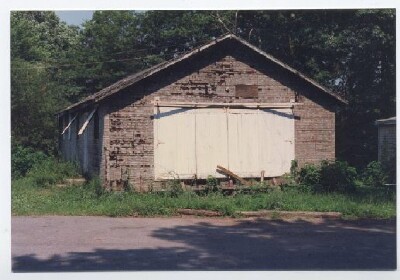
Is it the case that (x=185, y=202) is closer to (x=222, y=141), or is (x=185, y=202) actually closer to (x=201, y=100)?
(x=222, y=141)

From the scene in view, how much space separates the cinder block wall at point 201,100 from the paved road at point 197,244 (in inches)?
149

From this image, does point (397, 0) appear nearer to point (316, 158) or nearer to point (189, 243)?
point (189, 243)

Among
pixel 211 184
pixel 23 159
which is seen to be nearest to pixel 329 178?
pixel 211 184

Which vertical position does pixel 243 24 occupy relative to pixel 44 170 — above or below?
above

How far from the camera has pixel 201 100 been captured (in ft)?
56.9

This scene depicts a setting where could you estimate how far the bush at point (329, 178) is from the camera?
671 inches

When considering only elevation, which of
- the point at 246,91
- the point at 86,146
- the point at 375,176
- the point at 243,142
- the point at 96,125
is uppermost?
the point at 246,91

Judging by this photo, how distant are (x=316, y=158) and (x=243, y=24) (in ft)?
49.7

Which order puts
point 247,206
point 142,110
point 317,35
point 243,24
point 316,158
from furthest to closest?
1. point 243,24
2. point 317,35
3. point 316,158
4. point 142,110
5. point 247,206

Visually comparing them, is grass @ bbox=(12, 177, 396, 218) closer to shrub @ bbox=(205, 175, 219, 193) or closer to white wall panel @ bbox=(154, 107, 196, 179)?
shrub @ bbox=(205, 175, 219, 193)

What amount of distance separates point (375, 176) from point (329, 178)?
424 centimetres

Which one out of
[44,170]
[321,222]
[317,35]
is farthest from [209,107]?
[317,35]

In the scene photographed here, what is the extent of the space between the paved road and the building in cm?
382
